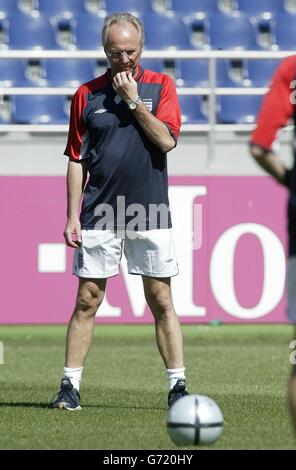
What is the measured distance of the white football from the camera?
5.36 metres

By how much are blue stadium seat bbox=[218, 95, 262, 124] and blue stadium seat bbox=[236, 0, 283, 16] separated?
7.33 feet

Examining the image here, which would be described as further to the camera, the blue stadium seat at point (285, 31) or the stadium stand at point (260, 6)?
the stadium stand at point (260, 6)

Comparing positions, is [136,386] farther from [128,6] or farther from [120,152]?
[128,6]

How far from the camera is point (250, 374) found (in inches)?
356

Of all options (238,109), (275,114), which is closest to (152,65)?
(238,109)

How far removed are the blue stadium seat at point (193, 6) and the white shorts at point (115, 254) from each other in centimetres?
980

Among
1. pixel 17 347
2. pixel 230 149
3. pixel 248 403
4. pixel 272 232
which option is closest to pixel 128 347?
pixel 17 347

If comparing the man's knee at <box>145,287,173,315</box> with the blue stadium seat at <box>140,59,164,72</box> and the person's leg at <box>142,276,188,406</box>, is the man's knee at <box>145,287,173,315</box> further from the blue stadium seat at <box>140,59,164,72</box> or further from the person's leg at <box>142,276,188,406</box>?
the blue stadium seat at <box>140,59,164,72</box>

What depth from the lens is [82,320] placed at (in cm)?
703

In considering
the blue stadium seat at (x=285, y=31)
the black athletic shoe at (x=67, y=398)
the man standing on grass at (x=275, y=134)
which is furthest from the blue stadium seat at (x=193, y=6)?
the man standing on grass at (x=275, y=134)

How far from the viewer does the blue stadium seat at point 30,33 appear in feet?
50.5

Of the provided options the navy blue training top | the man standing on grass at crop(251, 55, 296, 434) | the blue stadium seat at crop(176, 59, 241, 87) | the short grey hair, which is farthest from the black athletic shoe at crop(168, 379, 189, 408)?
the blue stadium seat at crop(176, 59, 241, 87)

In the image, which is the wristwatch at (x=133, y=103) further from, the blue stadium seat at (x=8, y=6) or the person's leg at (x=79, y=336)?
the blue stadium seat at (x=8, y=6)

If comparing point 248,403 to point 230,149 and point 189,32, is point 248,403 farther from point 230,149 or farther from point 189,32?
point 189,32
